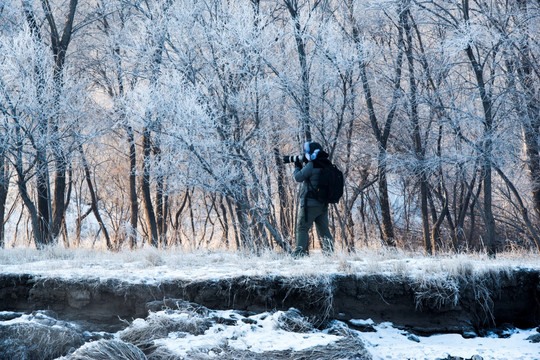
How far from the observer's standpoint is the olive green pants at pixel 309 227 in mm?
8562

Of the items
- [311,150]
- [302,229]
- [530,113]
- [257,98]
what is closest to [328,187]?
[311,150]

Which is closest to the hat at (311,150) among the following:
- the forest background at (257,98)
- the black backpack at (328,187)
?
the black backpack at (328,187)

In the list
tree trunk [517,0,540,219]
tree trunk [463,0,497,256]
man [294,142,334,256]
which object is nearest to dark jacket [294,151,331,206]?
man [294,142,334,256]

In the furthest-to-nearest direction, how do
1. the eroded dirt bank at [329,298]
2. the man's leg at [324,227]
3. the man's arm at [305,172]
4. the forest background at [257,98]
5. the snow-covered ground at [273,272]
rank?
the forest background at [257,98], the man's leg at [324,227], the man's arm at [305,172], the eroded dirt bank at [329,298], the snow-covered ground at [273,272]

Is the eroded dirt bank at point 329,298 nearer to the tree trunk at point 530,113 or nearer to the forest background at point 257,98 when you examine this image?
the forest background at point 257,98

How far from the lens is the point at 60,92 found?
13.6m

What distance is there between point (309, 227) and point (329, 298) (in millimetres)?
2107

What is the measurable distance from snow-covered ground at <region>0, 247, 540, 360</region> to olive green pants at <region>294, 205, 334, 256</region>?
41cm

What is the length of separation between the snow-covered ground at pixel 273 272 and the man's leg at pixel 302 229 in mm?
383

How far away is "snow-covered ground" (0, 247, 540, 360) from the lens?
5.72m

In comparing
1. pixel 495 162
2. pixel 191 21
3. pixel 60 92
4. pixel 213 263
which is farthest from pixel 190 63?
pixel 495 162

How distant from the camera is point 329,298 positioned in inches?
265

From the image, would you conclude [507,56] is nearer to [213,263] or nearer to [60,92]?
[213,263]

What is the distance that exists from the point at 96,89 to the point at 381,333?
15.6 m
